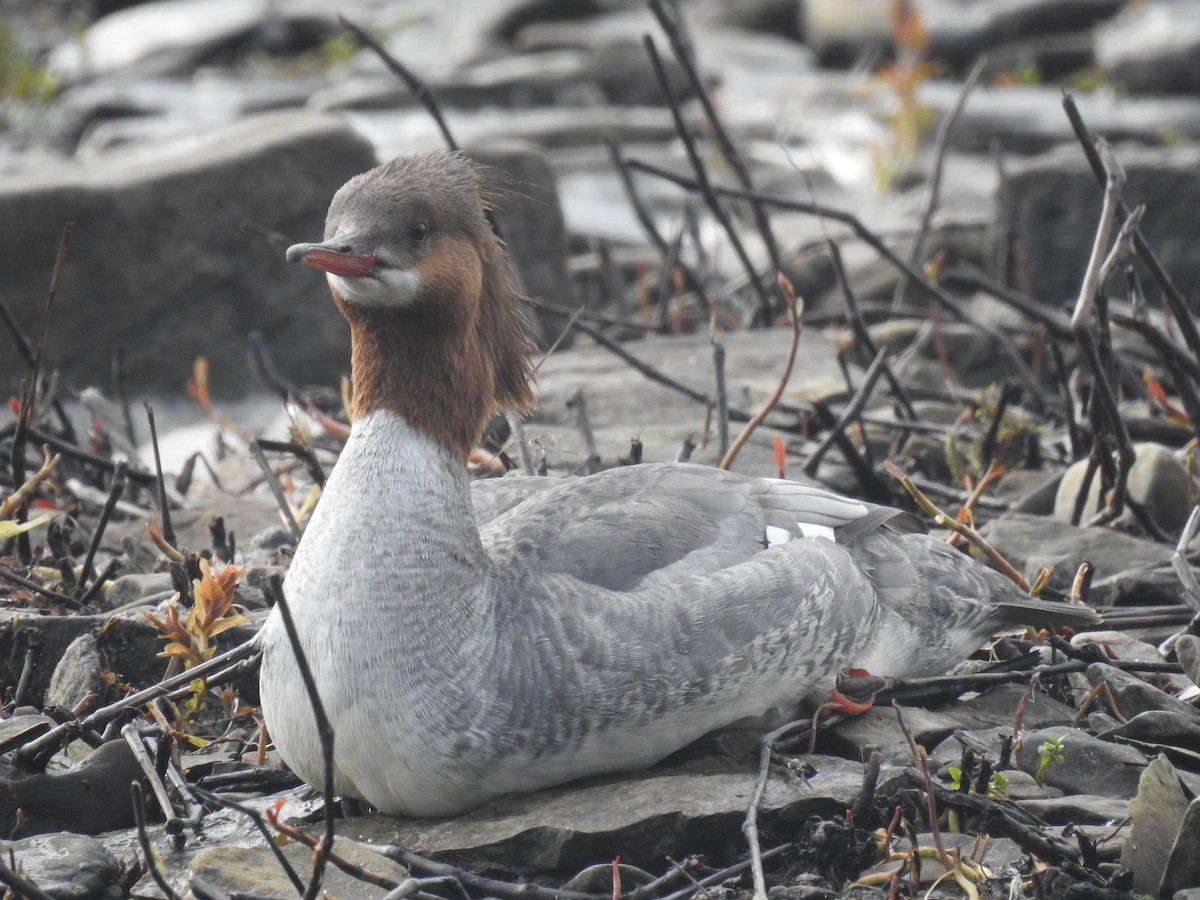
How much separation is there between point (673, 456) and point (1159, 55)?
976cm

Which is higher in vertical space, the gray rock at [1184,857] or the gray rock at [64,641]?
the gray rock at [64,641]

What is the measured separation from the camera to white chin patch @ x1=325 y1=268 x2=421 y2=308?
11.3ft

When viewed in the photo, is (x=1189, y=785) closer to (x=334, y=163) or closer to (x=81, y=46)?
(x=334, y=163)

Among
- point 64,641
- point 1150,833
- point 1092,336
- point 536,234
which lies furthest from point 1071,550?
point 536,234

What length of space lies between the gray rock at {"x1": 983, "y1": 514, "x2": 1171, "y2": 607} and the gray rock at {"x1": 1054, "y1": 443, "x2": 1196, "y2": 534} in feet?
0.83

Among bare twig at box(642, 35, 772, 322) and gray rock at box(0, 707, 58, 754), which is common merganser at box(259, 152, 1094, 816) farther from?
bare twig at box(642, 35, 772, 322)

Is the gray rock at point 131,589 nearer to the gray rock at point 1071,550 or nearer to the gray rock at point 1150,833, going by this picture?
the gray rock at point 1071,550

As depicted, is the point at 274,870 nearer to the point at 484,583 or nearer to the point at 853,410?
the point at 484,583

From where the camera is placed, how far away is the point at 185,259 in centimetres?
680

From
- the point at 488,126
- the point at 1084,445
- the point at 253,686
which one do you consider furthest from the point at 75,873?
the point at 488,126

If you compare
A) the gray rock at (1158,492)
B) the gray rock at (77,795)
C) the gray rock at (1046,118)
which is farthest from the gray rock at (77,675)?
the gray rock at (1046,118)

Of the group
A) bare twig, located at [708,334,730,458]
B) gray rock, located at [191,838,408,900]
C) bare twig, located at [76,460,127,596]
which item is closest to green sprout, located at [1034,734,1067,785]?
gray rock, located at [191,838,408,900]

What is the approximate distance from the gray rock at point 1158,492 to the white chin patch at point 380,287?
2.46 metres

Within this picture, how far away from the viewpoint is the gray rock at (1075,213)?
755 cm
